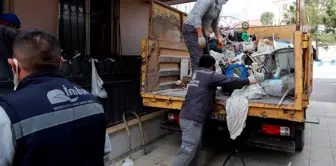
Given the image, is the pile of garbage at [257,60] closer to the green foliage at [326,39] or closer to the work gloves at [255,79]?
the work gloves at [255,79]

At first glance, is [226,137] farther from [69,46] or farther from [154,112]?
[69,46]

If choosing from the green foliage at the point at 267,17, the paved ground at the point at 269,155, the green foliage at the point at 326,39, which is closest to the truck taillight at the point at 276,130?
the paved ground at the point at 269,155

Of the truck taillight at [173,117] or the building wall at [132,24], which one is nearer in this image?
the truck taillight at [173,117]

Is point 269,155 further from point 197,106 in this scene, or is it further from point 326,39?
point 326,39

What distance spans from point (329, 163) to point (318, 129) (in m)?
2.17

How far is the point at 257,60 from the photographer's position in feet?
15.2

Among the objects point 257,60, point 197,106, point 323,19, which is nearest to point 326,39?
point 323,19

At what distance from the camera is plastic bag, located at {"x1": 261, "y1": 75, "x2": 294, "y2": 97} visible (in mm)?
3535

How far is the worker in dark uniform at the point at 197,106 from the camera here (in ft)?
10.8

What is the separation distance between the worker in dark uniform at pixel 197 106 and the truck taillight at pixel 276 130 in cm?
59

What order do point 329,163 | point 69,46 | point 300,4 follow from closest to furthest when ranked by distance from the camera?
point 300,4 < point 329,163 < point 69,46

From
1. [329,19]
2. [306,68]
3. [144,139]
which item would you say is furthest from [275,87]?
[329,19]

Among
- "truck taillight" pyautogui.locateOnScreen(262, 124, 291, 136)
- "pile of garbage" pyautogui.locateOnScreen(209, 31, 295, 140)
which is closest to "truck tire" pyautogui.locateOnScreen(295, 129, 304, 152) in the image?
"truck taillight" pyautogui.locateOnScreen(262, 124, 291, 136)

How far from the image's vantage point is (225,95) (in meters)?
3.82
